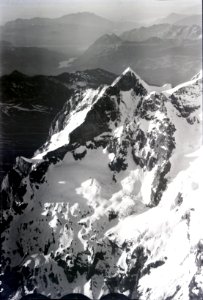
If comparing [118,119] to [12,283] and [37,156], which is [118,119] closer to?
[37,156]

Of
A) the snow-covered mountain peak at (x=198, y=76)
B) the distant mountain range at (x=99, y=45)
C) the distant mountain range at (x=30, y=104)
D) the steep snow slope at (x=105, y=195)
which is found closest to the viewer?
the distant mountain range at (x=99, y=45)

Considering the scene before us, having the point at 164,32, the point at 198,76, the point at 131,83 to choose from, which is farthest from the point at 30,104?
the point at 198,76

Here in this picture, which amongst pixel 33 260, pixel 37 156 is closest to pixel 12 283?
pixel 33 260

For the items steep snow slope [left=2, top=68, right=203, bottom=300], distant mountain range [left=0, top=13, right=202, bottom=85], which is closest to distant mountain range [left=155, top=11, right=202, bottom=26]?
distant mountain range [left=0, top=13, right=202, bottom=85]

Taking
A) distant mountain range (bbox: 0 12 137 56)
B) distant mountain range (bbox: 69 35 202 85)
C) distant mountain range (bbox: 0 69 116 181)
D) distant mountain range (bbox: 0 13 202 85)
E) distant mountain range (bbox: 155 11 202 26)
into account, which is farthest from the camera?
distant mountain range (bbox: 0 69 116 181)

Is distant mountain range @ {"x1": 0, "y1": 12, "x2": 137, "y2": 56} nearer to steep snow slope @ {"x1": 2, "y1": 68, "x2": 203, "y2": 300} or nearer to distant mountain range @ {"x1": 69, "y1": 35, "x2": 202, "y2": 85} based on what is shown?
distant mountain range @ {"x1": 69, "y1": 35, "x2": 202, "y2": 85}

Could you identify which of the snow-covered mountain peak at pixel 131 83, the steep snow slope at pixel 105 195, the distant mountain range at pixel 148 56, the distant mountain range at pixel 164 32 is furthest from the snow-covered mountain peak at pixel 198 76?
the snow-covered mountain peak at pixel 131 83

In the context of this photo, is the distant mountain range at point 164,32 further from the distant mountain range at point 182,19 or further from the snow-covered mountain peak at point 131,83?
the snow-covered mountain peak at point 131,83

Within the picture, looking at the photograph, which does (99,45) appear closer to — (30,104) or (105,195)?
(30,104)
